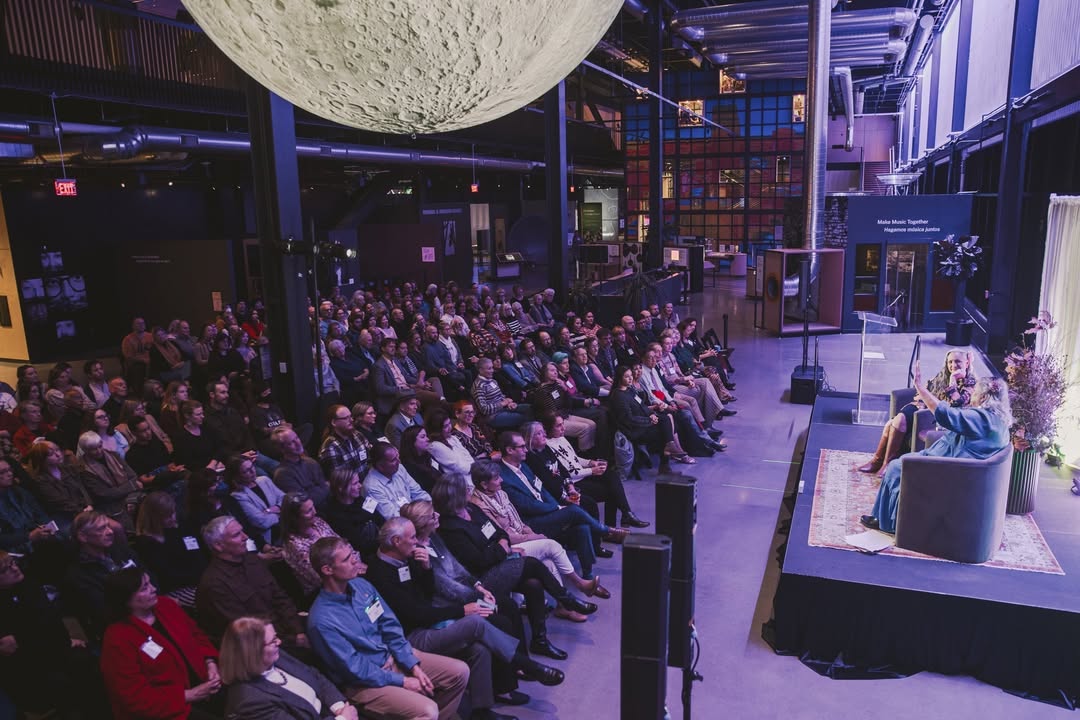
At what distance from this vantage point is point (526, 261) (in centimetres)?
2395

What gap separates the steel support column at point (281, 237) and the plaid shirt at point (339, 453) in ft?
5.77

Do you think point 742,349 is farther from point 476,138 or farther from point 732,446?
point 476,138

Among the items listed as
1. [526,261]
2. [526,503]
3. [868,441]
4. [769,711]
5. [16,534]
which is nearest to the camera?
[769,711]

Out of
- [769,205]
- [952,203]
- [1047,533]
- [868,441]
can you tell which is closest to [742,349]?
[952,203]

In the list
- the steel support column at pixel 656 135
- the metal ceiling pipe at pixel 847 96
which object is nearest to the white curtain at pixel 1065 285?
the steel support column at pixel 656 135

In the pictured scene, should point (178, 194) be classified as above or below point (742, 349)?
above

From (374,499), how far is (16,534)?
7.03ft

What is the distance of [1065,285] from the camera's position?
26.1 ft

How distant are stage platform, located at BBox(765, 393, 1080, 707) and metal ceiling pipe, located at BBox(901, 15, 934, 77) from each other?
14876 mm

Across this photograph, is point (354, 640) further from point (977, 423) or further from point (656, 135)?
point (656, 135)

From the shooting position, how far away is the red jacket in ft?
9.84

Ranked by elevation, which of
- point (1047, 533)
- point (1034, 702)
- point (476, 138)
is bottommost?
point (1034, 702)

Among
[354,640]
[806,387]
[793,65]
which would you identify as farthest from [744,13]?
[354,640]

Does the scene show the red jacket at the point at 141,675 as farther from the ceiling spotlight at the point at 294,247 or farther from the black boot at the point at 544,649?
the ceiling spotlight at the point at 294,247
